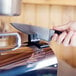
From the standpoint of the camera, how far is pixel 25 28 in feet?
1.55

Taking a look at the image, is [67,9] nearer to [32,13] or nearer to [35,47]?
[32,13]

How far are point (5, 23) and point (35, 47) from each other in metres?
0.45

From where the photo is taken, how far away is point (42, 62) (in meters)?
0.44

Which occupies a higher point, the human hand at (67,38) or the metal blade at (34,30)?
the metal blade at (34,30)

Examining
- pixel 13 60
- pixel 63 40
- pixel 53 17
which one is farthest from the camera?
pixel 53 17

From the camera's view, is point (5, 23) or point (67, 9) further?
point (67, 9)

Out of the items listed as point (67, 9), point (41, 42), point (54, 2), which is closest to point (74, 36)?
point (41, 42)

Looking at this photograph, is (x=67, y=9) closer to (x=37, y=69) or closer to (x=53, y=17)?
(x=53, y=17)

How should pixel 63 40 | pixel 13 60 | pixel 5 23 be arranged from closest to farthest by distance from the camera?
pixel 13 60 → pixel 63 40 → pixel 5 23

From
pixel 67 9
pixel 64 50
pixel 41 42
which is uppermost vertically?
pixel 67 9

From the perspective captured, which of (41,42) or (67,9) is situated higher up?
(67,9)

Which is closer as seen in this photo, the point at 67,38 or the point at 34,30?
the point at 34,30

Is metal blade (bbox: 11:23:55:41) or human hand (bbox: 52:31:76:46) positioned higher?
metal blade (bbox: 11:23:55:41)

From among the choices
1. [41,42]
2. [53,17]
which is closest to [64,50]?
[53,17]
